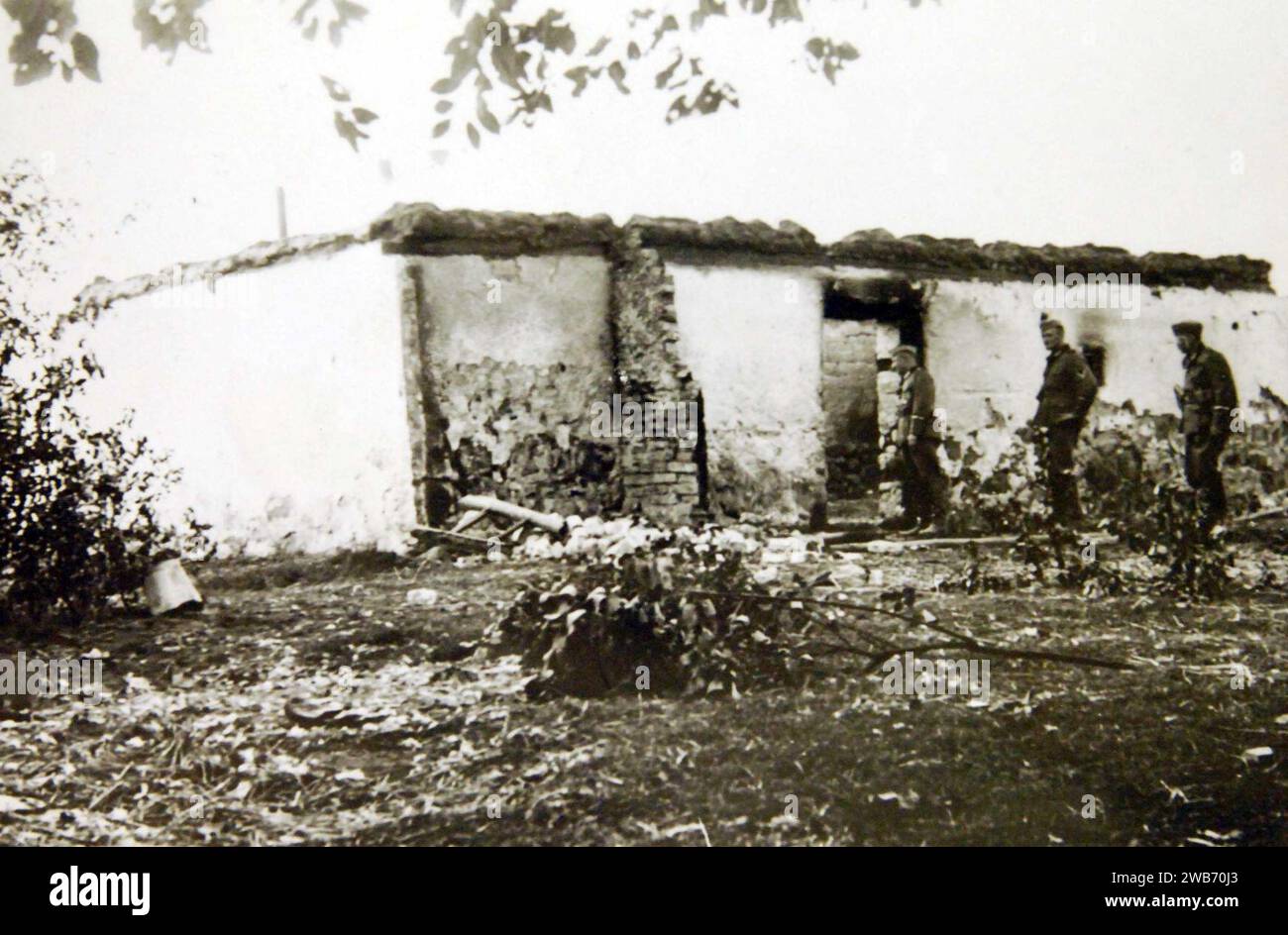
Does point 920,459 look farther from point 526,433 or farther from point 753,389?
point 526,433

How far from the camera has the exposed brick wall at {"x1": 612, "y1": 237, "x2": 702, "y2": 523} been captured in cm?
276

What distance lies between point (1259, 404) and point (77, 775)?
11.7ft

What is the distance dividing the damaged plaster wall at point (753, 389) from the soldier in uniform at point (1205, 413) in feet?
4.02

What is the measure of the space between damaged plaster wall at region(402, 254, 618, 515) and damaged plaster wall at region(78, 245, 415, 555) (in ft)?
0.39

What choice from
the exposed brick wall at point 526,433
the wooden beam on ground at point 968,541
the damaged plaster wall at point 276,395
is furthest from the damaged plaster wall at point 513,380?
the wooden beam on ground at point 968,541

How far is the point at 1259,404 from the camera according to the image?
3.14 m

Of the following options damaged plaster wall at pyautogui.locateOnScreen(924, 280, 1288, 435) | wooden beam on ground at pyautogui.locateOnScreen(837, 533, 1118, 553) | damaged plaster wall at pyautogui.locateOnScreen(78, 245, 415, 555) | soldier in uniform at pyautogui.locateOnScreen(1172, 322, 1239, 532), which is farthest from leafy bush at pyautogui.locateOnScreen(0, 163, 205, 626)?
soldier in uniform at pyautogui.locateOnScreen(1172, 322, 1239, 532)

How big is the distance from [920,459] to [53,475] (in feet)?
8.23

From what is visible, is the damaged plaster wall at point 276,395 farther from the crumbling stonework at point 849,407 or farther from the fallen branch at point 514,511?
the crumbling stonework at point 849,407

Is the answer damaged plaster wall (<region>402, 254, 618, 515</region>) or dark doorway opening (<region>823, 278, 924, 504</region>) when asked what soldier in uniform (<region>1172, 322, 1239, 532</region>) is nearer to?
dark doorway opening (<region>823, 278, 924, 504</region>)

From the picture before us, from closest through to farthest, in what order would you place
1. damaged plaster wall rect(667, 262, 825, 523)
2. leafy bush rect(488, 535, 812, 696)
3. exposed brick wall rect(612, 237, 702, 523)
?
leafy bush rect(488, 535, 812, 696), exposed brick wall rect(612, 237, 702, 523), damaged plaster wall rect(667, 262, 825, 523)

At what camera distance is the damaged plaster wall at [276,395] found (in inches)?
103

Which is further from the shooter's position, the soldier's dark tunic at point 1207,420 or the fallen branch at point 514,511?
the soldier's dark tunic at point 1207,420
